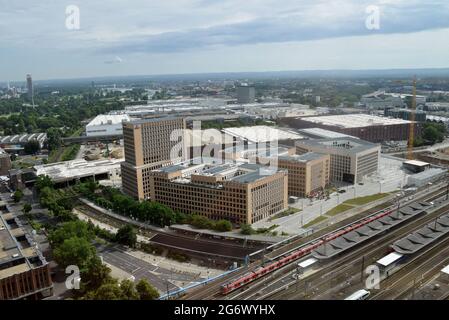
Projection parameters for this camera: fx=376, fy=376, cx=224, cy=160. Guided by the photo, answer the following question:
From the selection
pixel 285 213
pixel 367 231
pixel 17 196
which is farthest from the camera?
pixel 17 196

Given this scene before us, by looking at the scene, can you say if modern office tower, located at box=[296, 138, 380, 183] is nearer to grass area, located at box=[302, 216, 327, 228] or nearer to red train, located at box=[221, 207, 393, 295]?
grass area, located at box=[302, 216, 327, 228]

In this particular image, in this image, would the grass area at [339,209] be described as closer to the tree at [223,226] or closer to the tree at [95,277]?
the tree at [223,226]

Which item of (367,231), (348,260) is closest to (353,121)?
(367,231)

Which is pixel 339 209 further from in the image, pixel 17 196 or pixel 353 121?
pixel 353 121

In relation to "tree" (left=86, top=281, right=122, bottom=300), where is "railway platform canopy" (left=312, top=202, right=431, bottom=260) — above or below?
below

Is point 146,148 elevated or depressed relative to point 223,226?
elevated

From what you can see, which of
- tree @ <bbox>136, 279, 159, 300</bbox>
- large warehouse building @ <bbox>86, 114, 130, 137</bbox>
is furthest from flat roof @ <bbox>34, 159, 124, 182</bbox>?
tree @ <bbox>136, 279, 159, 300</bbox>
